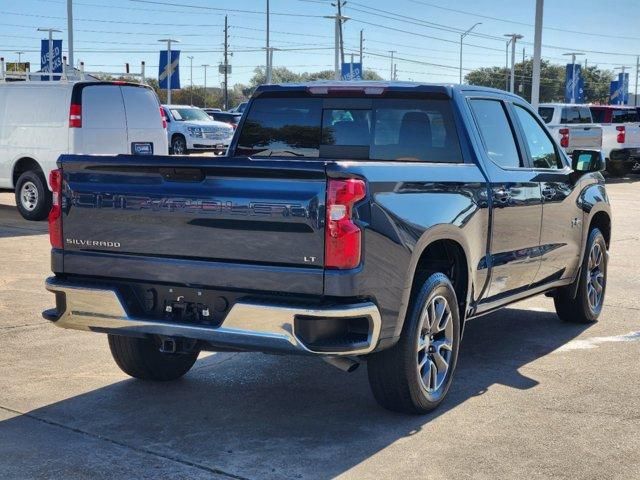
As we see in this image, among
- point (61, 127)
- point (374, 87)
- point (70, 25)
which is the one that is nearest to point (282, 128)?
point (374, 87)

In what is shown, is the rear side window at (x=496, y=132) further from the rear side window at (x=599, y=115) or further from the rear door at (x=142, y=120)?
the rear side window at (x=599, y=115)

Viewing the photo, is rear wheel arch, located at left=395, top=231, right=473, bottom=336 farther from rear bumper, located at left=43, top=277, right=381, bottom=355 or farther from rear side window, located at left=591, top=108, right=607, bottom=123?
rear side window, located at left=591, top=108, right=607, bottom=123

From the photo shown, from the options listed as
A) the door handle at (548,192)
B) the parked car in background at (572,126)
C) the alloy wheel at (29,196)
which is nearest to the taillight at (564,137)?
the parked car in background at (572,126)

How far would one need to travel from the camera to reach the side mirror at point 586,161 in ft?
24.6

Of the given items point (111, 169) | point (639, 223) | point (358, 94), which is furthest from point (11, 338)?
point (639, 223)

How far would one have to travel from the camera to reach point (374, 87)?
641 centimetres

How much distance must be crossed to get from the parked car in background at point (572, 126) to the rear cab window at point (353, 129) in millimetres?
18602

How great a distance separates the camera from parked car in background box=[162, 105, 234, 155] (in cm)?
3086

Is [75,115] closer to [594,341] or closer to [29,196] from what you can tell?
[29,196]

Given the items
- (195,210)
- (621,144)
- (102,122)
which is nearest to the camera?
(195,210)

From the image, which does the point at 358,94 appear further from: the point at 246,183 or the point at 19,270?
the point at 19,270

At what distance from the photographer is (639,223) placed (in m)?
16.2

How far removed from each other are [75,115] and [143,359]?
892cm

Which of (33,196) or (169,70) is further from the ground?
(169,70)
